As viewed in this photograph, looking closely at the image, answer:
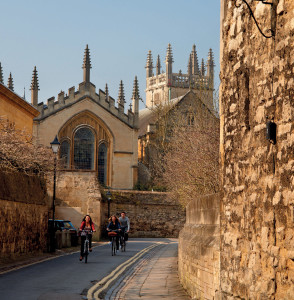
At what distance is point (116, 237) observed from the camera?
86.4ft

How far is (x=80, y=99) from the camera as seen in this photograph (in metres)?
62.2

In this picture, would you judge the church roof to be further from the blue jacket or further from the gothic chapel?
the blue jacket

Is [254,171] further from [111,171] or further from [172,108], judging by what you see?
[172,108]

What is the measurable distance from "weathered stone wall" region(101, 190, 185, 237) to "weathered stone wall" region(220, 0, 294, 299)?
148ft

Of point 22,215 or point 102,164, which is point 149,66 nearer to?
point 102,164

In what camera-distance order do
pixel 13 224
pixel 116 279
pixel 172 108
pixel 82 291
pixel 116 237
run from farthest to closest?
1. pixel 172 108
2. pixel 116 237
3. pixel 13 224
4. pixel 116 279
5. pixel 82 291

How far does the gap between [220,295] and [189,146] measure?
23934 millimetres

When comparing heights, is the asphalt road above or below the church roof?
below

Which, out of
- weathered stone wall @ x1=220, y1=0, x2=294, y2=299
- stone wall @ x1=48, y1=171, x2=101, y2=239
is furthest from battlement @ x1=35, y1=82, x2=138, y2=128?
weathered stone wall @ x1=220, y1=0, x2=294, y2=299

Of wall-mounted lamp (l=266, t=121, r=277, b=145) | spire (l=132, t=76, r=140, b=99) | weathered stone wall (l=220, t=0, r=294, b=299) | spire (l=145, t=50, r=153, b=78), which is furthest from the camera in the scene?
spire (l=145, t=50, r=153, b=78)

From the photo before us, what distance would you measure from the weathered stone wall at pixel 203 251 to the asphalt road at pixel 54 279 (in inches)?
84.0

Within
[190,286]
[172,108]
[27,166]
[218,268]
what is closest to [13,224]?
[27,166]

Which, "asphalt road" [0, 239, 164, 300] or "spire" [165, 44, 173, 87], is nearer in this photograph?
"asphalt road" [0, 239, 164, 300]

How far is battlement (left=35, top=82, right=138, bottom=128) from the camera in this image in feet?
203
